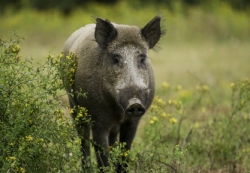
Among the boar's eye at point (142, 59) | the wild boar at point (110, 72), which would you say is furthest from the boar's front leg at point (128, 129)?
the boar's eye at point (142, 59)

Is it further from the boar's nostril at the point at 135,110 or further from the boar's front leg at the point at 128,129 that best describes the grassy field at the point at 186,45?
the boar's nostril at the point at 135,110

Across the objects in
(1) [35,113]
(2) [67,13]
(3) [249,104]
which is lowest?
(2) [67,13]

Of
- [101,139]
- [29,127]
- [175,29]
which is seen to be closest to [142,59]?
[101,139]

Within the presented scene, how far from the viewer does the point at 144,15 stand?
65.6ft

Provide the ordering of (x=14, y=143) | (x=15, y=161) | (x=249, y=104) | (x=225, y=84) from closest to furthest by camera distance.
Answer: (x=15, y=161) < (x=14, y=143) < (x=249, y=104) < (x=225, y=84)

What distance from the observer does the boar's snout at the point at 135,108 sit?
4852 millimetres

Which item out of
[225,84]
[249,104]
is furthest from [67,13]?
[249,104]

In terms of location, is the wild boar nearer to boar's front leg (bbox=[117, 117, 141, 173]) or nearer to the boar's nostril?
boar's front leg (bbox=[117, 117, 141, 173])

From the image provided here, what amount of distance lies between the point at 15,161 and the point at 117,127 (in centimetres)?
176

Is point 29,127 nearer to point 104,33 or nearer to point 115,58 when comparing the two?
point 115,58

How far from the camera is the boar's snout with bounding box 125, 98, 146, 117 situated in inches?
191

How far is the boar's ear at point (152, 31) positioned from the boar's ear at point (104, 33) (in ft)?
1.13

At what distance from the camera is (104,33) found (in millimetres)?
5613

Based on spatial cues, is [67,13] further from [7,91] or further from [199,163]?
[7,91]
